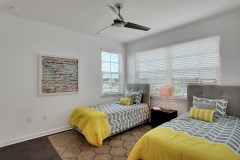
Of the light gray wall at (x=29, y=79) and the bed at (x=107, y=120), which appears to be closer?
the bed at (x=107, y=120)

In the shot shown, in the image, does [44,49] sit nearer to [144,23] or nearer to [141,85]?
[144,23]

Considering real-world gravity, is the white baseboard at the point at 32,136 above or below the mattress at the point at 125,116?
below

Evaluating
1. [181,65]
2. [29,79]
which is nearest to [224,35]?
[181,65]

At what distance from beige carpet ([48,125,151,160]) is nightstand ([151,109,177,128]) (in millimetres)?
529

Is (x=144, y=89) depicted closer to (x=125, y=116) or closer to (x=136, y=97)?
(x=136, y=97)

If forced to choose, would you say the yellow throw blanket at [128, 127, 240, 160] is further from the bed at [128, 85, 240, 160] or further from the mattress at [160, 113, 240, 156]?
the mattress at [160, 113, 240, 156]

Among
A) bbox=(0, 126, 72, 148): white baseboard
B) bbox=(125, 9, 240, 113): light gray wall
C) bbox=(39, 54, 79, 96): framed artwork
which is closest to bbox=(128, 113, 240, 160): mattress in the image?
bbox=(125, 9, 240, 113): light gray wall

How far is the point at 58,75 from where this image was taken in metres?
3.54

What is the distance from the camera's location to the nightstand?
134 inches

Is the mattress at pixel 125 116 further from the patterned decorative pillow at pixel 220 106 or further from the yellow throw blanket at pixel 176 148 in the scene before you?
the patterned decorative pillow at pixel 220 106

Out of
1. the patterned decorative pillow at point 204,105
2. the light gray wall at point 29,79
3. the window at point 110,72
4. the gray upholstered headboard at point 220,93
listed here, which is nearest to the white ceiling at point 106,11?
the light gray wall at point 29,79

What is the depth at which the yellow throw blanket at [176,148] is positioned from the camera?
135 centimetres

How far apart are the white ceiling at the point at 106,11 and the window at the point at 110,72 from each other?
133cm

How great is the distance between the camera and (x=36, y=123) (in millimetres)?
3186
